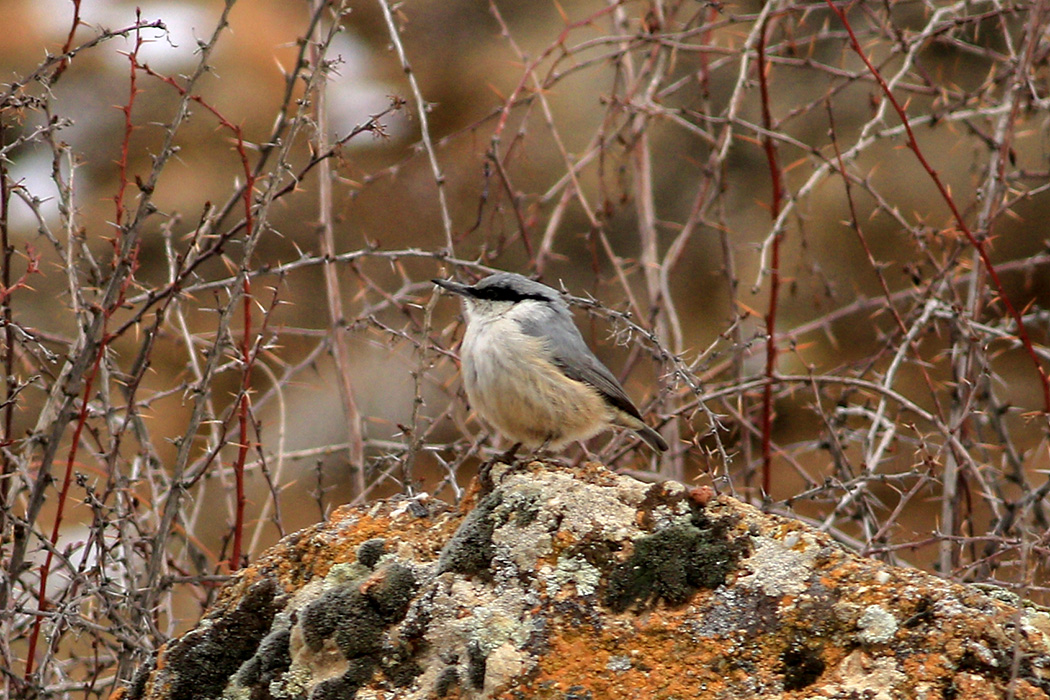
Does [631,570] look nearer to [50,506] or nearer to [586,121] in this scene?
[50,506]

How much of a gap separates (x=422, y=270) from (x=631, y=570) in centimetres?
717

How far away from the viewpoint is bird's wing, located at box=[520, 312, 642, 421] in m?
4.49

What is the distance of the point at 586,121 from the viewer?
1037 cm

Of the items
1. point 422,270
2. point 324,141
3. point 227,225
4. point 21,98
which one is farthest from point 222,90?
point 21,98

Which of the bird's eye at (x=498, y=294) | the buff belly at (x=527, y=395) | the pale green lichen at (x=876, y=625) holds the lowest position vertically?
the pale green lichen at (x=876, y=625)

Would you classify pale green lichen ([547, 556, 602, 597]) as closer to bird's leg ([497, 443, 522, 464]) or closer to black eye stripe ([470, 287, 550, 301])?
bird's leg ([497, 443, 522, 464])

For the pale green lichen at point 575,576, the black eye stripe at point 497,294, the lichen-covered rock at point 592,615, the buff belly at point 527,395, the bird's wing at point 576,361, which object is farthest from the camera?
the black eye stripe at point 497,294

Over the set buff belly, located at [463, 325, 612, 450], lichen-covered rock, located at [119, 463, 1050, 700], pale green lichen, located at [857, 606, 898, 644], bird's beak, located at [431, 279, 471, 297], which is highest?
bird's beak, located at [431, 279, 471, 297]

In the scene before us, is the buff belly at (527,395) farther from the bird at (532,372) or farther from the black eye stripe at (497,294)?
the black eye stripe at (497,294)

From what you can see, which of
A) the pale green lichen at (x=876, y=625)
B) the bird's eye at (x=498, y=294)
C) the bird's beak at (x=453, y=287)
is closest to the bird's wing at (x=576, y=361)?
the bird's eye at (x=498, y=294)

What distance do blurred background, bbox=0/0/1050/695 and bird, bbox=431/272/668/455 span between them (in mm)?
204

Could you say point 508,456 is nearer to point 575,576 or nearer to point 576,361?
point 576,361

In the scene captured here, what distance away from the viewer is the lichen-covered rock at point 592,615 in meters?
2.29

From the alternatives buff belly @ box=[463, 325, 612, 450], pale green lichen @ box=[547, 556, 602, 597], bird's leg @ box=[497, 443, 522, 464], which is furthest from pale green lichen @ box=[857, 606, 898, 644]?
buff belly @ box=[463, 325, 612, 450]
